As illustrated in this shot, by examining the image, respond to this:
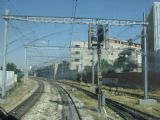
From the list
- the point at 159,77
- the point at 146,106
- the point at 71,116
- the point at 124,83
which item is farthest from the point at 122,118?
the point at 124,83

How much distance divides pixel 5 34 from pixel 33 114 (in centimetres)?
1260

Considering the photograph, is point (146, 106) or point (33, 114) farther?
point (146, 106)

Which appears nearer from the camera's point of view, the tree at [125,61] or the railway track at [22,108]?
the railway track at [22,108]

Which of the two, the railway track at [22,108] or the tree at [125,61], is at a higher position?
the tree at [125,61]

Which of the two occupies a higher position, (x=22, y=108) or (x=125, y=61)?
(x=125, y=61)

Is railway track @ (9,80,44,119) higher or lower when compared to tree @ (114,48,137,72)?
lower

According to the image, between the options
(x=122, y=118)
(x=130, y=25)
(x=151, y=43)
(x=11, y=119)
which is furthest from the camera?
(x=151, y=43)

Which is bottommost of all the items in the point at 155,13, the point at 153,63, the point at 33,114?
the point at 33,114

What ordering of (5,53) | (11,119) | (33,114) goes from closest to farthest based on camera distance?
(11,119), (33,114), (5,53)

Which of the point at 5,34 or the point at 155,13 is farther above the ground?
the point at 155,13

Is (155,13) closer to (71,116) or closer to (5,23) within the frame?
(5,23)

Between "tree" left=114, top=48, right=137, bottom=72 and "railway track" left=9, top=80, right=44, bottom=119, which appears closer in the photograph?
"railway track" left=9, top=80, right=44, bottom=119

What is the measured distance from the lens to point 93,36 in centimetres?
2623

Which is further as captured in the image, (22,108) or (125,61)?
(125,61)
